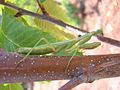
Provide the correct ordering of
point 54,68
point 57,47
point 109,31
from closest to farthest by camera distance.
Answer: point 54,68 → point 57,47 → point 109,31

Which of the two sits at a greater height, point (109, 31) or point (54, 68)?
point (109, 31)

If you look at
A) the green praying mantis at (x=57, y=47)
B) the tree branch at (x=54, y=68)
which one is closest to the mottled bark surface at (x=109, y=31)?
the green praying mantis at (x=57, y=47)

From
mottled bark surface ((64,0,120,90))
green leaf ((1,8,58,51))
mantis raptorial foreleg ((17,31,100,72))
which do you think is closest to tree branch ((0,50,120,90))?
mantis raptorial foreleg ((17,31,100,72))

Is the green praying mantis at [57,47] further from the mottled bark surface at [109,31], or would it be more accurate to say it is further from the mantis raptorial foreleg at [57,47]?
the mottled bark surface at [109,31]

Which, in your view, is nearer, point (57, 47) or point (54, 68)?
point (54, 68)

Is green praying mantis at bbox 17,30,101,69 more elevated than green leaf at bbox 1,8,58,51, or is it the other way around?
green leaf at bbox 1,8,58,51

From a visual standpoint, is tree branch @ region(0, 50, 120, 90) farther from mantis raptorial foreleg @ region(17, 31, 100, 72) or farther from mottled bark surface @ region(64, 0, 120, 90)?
mottled bark surface @ region(64, 0, 120, 90)

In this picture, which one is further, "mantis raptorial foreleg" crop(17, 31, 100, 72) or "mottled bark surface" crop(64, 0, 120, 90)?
"mottled bark surface" crop(64, 0, 120, 90)

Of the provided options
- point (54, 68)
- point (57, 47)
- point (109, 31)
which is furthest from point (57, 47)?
point (109, 31)

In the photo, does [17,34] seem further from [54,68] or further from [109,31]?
[109,31]

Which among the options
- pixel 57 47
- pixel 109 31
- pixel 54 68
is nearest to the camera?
pixel 54 68

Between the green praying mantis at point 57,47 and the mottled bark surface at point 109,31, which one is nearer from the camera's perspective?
the green praying mantis at point 57,47
